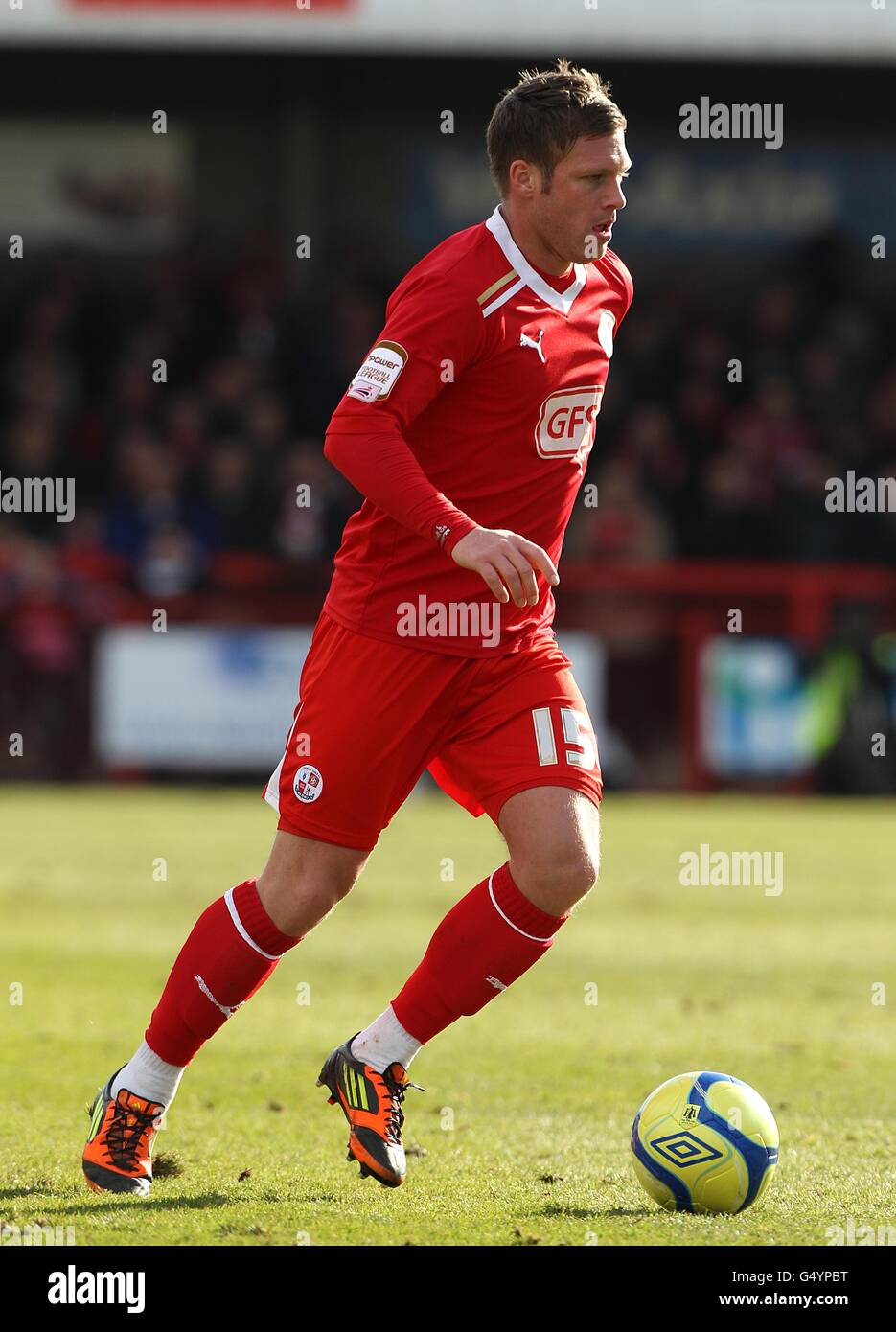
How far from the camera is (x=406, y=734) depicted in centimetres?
454

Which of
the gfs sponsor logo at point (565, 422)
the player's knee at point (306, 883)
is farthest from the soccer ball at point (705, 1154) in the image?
the gfs sponsor logo at point (565, 422)

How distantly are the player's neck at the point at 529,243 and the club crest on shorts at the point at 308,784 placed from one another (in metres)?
1.26

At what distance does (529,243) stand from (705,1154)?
6.74 feet

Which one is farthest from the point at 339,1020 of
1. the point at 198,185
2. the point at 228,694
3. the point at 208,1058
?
the point at 198,185

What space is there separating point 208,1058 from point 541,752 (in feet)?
7.68

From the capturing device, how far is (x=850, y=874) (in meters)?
11.4

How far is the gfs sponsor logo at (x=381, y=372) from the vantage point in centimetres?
437

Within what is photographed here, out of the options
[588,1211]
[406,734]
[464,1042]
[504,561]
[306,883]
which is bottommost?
[464,1042]

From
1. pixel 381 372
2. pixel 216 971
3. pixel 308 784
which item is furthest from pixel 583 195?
pixel 216 971

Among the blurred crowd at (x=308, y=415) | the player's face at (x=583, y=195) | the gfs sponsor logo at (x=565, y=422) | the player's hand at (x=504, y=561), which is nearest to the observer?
the player's hand at (x=504, y=561)

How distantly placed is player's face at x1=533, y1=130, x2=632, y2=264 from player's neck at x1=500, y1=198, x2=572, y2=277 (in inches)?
1.4

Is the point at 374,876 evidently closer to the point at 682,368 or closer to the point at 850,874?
the point at 850,874

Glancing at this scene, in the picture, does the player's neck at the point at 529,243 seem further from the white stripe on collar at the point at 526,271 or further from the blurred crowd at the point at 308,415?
the blurred crowd at the point at 308,415

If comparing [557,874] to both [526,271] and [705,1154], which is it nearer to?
[705,1154]
